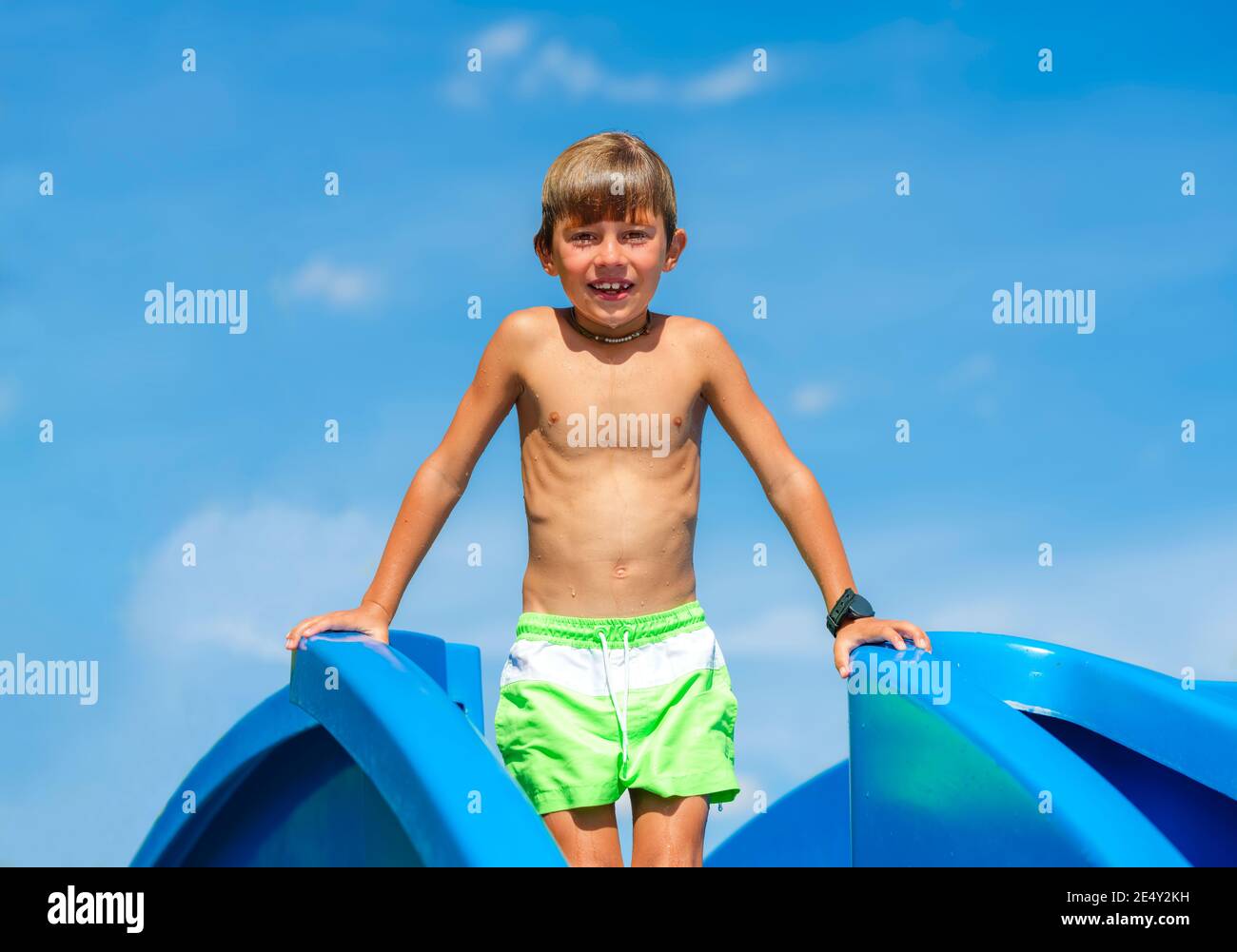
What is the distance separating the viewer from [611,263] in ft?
7.72

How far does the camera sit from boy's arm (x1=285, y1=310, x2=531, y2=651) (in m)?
2.38

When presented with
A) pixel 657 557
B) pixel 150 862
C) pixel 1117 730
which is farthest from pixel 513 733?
pixel 150 862

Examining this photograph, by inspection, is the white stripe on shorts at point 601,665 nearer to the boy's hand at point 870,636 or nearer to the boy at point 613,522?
the boy at point 613,522

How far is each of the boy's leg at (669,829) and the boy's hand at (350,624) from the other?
0.51 metres

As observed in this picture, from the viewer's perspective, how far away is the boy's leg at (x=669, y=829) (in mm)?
2176

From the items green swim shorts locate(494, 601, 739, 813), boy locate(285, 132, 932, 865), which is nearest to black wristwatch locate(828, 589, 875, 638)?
boy locate(285, 132, 932, 865)

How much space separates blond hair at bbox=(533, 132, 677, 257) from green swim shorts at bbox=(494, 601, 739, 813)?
0.69m

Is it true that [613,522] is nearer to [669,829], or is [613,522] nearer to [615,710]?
[615,710]

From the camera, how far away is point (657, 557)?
2352 mm
